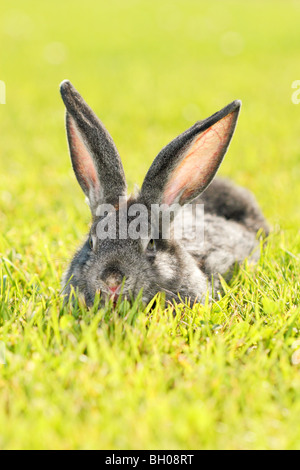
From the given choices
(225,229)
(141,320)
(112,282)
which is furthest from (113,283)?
(225,229)

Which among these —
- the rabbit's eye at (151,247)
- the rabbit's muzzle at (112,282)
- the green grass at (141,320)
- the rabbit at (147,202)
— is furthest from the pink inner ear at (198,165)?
the rabbit's muzzle at (112,282)

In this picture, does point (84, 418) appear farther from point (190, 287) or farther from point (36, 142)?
point (36, 142)

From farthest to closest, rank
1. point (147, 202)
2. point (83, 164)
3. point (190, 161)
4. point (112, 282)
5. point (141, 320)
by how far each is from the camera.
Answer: point (83, 164) → point (190, 161) → point (147, 202) → point (112, 282) → point (141, 320)

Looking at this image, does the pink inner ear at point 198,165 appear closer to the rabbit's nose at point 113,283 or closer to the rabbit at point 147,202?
the rabbit at point 147,202

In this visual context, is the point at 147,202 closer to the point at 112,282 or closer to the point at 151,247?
the point at 151,247

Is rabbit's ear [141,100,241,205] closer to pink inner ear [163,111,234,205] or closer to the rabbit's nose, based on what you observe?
pink inner ear [163,111,234,205]

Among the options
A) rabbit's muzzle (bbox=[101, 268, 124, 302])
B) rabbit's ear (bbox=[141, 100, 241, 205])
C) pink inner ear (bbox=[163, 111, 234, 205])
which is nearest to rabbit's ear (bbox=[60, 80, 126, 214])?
rabbit's ear (bbox=[141, 100, 241, 205])
